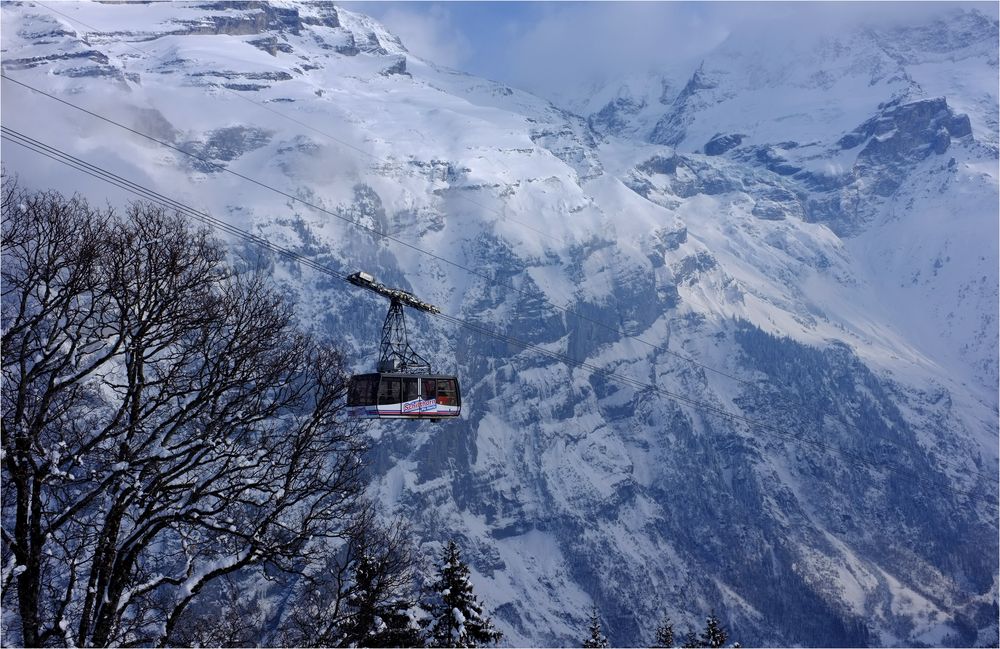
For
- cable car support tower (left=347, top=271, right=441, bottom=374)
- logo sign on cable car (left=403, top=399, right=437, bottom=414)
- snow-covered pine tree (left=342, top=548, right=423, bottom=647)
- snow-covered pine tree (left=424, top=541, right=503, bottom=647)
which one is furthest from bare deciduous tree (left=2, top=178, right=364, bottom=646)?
logo sign on cable car (left=403, top=399, right=437, bottom=414)

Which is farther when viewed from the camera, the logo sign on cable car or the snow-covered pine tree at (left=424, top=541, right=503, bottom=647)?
the logo sign on cable car

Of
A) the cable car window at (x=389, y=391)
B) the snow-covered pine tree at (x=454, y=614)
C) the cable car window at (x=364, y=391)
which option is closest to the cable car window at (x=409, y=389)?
the cable car window at (x=389, y=391)

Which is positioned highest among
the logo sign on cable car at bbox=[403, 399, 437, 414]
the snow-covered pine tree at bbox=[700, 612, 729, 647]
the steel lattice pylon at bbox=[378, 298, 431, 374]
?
the steel lattice pylon at bbox=[378, 298, 431, 374]

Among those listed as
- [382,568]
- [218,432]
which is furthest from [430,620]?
[218,432]

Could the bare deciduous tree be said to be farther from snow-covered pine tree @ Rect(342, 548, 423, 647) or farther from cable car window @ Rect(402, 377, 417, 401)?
cable car window @ Rect(402, 377, 417, 401)

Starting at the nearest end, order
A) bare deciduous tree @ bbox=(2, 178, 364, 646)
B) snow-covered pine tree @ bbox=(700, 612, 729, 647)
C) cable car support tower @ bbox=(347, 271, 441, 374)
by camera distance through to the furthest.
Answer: bare deciduous tree @ bbox=(2, 178, 364, 646)
cable car support tower @ bbox=(347, 271, 441, 374)
snow-covered pine tree @ bbox=(700, 612, 729, 647)

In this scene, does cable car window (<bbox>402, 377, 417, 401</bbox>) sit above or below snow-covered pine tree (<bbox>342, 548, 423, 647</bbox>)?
above

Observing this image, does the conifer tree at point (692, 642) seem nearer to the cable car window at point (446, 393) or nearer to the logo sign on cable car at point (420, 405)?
the cable car window at point (446, 393)

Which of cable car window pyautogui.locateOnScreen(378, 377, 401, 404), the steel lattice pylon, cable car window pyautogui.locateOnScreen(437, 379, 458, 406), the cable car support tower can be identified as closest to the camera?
→ the cable car support tower
